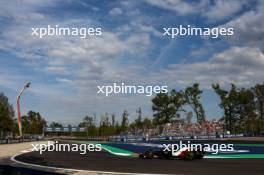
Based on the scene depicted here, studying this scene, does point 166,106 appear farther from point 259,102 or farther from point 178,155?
point 178,155

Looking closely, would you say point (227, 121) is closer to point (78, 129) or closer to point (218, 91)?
point (218, 91)

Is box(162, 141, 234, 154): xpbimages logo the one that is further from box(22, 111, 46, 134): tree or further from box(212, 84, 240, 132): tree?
box(22, 111, 46, 134): tree

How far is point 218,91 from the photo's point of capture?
101188 millimetres

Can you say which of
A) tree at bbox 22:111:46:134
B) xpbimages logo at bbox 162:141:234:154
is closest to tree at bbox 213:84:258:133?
xpbimages logo at bbox 162:141:234:154

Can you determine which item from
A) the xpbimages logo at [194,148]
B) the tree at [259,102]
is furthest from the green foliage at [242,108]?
the xpbimages logo at [194,148]

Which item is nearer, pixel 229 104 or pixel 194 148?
pixel 194 148

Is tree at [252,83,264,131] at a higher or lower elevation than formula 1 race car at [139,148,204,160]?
higher

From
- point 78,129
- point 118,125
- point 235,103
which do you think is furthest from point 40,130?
point 235,103

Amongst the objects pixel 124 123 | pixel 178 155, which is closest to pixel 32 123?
pixel 124 123

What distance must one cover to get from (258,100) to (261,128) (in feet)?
22.9

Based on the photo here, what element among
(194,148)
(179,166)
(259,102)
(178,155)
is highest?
(259,102)

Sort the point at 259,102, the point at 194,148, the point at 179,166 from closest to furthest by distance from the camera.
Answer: the point at 179,166
the point at 194,148
the point at 259,102

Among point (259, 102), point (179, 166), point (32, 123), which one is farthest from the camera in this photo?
point (32, 123)

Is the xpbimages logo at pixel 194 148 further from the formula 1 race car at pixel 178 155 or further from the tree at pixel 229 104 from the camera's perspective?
the tree at pixel 229 104
